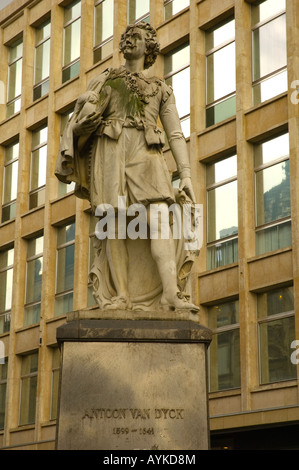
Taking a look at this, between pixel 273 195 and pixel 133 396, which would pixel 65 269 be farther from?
pixel 133 396

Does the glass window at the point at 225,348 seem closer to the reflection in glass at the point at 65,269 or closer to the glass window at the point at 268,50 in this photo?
the glass window at the point at 268,50

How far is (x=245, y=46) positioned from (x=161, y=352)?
21.9m

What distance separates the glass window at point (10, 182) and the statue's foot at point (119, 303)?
31.5 m

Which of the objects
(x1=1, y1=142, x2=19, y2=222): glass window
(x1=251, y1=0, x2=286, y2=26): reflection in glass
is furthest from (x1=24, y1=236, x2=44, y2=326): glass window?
(x1=251, y1=0, x2=286, y2=26): reflection in glass

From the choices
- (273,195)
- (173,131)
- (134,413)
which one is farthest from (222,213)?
(134,413)

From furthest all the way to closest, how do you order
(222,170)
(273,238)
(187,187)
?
(222,170), (273,238), (187,187)

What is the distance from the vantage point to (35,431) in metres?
36.4

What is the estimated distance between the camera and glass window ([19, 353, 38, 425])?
37.9 m

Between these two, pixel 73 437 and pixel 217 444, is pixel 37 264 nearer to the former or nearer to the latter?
pixel 217 444

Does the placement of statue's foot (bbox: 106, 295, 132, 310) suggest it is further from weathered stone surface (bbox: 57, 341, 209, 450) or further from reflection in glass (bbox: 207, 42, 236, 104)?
reflection in glass (bbox: 207, 42, 236, 104)

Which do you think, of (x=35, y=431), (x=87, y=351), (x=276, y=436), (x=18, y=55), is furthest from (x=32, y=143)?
(x=87, y=351)

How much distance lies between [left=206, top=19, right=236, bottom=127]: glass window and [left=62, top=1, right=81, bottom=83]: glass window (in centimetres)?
825

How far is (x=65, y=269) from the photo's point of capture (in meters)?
37.6

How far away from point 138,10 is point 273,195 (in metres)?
11.3
